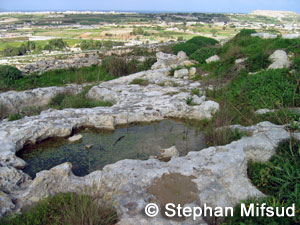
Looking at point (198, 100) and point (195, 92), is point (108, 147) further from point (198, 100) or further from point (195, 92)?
point (195, 92)

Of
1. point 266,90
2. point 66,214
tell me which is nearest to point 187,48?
point 266,90

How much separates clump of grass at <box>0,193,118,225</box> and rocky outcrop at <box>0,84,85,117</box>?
21.5 ft

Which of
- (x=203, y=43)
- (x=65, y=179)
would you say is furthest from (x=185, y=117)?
(x=203, y=43)

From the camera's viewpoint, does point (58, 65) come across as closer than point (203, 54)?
No

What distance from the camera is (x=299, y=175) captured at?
154 inches

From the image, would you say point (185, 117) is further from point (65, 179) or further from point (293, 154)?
point (65, 179)

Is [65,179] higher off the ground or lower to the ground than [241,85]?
lower

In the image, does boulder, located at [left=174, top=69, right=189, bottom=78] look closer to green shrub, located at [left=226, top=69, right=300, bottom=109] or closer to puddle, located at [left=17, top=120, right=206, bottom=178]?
green shrub, located at [left=226, top=69, right=300, bottom=109]

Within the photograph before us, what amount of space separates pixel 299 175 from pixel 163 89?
6.29 meters

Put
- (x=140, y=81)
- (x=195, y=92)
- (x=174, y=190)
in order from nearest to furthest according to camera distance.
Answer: (x=174, y=190) < (x=195, y=92) < (x=140, y=81)

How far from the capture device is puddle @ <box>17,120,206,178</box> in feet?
18.1

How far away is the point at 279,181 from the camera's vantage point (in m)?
4.03

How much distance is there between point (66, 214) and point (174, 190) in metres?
1.57

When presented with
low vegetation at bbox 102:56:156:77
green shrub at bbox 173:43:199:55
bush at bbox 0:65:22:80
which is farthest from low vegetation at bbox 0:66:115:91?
green shrub at bbox 173:43:199:55
